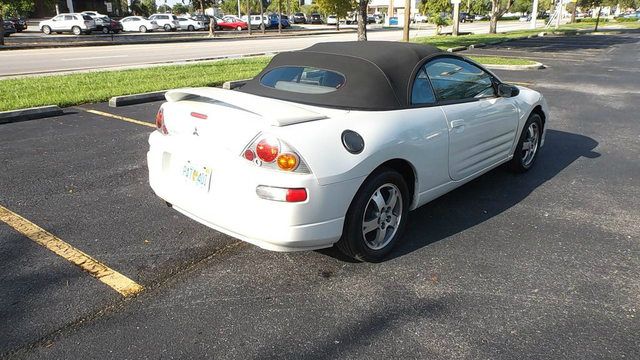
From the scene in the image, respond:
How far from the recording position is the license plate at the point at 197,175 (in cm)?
306

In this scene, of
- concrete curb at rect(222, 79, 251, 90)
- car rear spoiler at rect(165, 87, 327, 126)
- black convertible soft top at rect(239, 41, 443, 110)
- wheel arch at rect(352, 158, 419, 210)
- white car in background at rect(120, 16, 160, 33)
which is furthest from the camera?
white car in background at rect(120, 16, 160, 33)

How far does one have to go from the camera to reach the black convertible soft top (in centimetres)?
345

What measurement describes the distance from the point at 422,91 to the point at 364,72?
0.51 metres

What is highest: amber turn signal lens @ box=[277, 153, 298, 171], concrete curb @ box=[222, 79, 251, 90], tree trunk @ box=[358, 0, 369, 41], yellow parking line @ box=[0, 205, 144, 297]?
tree trunk @ box=[358, 0, 369, 41]

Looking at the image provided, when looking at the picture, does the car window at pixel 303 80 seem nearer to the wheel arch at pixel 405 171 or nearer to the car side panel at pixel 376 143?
the car side panel at pixel 376 143

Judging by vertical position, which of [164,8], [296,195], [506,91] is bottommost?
[296,195]

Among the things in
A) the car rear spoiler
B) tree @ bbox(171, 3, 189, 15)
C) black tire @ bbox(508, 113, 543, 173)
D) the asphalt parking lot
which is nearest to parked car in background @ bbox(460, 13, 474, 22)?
tree @ bbox(171, 3, 189, 15)

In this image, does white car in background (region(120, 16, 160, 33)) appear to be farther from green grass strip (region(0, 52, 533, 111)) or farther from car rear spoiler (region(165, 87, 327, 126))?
car rear spoiler (region(165, 87, 327, 126))

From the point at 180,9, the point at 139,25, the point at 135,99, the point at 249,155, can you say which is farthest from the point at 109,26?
the point at 180,9

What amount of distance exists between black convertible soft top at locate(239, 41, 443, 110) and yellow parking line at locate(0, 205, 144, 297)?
175 cm

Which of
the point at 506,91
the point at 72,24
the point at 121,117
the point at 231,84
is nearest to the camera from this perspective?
the point at 506,91

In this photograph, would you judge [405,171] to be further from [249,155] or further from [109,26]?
[109,26]

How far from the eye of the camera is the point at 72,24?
36344mm

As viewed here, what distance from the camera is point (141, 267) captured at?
3.28m
